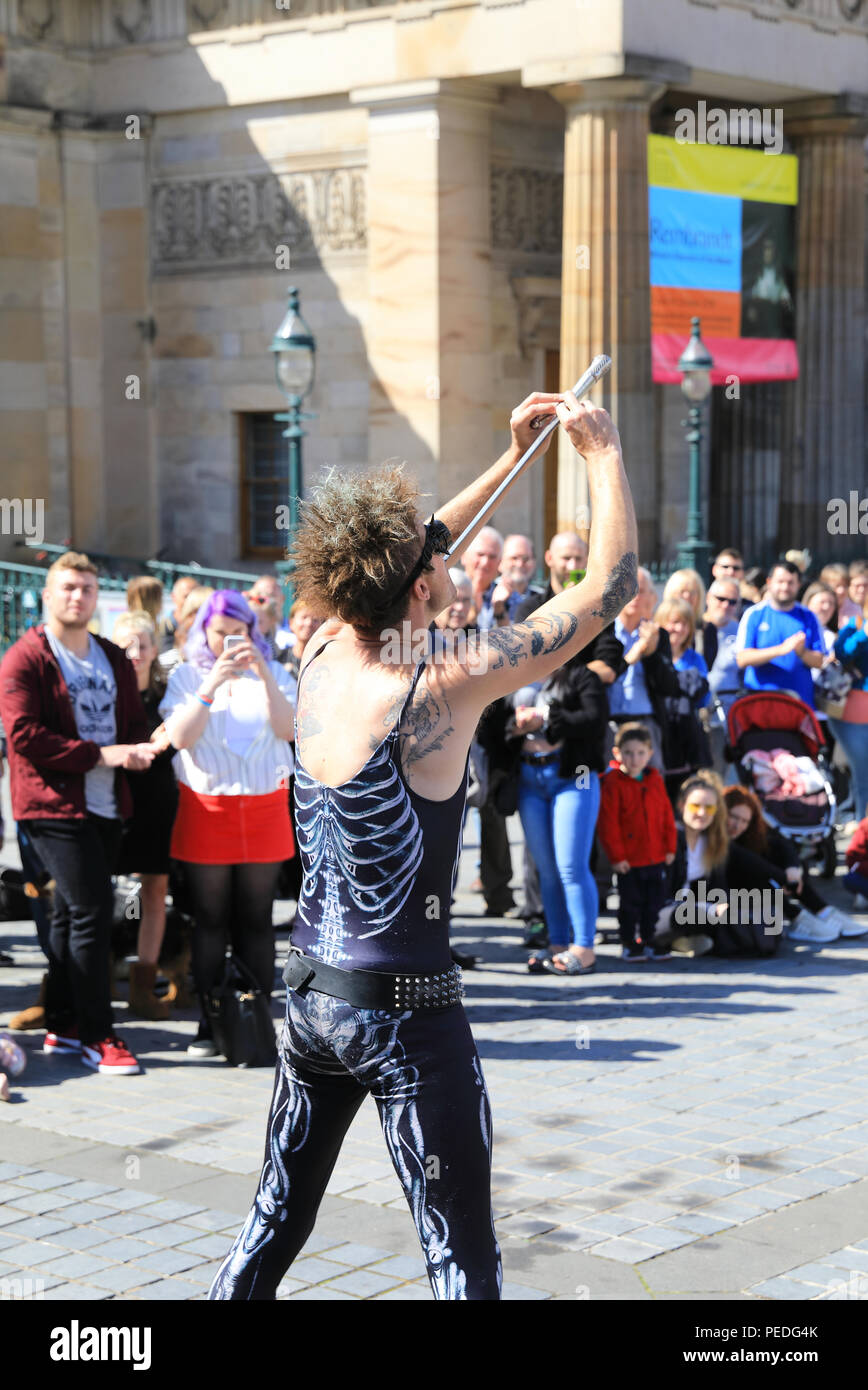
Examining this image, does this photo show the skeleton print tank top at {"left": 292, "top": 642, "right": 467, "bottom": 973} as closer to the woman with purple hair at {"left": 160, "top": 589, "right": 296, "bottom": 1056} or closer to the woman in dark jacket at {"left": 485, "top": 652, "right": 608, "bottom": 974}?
the woman with purple hair at {"left": 160, "top": 589, "right": 296, "bottom": 1056}

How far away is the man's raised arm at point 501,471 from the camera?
13.9 feet

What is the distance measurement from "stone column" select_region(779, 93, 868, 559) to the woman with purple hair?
60.1 feet

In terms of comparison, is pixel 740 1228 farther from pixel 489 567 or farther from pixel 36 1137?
pixel 489 567

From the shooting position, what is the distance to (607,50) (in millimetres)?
20953

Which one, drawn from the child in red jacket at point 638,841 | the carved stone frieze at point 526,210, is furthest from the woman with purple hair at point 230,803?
the carved stone frieze at point 526,210

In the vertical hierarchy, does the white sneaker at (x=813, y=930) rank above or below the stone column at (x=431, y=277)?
below

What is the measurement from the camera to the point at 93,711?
7.98 m

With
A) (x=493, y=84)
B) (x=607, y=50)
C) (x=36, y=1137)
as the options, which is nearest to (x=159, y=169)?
(x=493, y=84)

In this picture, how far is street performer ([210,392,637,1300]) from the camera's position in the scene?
12.5 feet

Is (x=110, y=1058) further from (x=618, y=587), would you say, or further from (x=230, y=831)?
(x=618, y=587)

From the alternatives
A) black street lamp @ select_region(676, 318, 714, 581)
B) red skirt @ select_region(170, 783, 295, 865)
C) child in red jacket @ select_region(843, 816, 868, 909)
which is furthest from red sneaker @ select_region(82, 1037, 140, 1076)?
black street lamp @ select_region(676, 318, 714, 581)

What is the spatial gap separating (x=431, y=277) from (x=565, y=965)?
1415 cm

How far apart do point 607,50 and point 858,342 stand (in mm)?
6117
